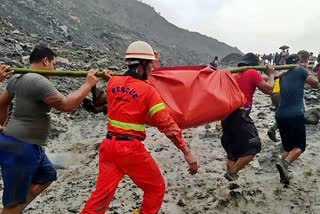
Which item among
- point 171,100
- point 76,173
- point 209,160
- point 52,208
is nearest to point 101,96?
point 171,100

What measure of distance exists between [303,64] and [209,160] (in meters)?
1.88

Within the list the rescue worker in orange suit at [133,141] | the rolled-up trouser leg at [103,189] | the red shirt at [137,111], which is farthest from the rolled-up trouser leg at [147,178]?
the red shirt at [137,111]

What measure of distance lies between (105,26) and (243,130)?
26332mm

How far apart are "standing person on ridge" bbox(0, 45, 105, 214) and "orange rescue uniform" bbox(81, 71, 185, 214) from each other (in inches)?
14.7

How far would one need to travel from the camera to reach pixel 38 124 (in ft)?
12.8

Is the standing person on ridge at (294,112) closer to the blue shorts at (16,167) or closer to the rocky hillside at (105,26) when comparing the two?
the blue shorts at (16,167)

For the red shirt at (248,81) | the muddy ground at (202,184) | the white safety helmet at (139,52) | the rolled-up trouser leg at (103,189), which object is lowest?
the muddy ground at (202,184)

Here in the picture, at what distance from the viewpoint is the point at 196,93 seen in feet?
15.2

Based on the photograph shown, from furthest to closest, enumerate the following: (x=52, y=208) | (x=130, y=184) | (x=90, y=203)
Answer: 1. (x=130, y=184)
2. (x=52, y=208)
3. (x=90, y=203)

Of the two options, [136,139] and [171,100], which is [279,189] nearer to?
[171,100]

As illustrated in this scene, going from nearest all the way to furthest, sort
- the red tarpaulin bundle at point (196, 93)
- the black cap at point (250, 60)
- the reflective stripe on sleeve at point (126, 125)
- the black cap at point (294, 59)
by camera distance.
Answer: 1. the reflective stripe on sleeve at point (126, 125)
2. the red tarpaulin bundle at point (196, 93)
3. the black cap at point (250, 60)
4. the black cap at point (294, 59)

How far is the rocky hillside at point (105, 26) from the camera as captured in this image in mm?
21016

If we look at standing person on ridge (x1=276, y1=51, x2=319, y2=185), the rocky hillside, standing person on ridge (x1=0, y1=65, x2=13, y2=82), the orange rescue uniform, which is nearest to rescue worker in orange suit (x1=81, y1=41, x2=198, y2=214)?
the orange rescue uniform

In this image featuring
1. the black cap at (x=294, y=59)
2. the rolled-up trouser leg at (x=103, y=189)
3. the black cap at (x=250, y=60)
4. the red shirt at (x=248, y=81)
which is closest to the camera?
the rolled-up trouser leg at (x=103, y=189)
